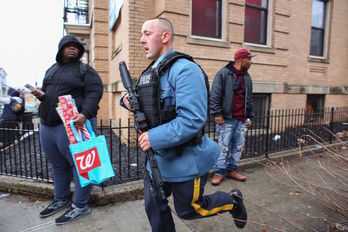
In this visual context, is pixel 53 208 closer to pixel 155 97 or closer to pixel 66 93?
pixel 66 93

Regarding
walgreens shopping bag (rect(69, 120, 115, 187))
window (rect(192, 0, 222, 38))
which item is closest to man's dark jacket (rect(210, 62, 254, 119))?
walgreens shopping bag (rect(69, 120, 115, 187))

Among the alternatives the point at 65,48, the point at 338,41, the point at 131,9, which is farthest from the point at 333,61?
the point at 65,48

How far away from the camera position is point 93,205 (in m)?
3.21

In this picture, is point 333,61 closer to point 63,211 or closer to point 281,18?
point 281,18

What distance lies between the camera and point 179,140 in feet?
5.20

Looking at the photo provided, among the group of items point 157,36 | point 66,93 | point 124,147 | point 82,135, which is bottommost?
point 124,147

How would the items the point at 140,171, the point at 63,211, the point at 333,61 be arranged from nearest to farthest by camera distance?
1. the point at 63,211
2. the point at 140,171
3. the point at 333,61

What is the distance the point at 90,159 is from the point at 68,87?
0.87 meters

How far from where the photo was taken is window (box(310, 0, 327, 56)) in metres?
8.71

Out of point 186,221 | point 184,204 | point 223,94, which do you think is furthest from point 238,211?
point 223,94

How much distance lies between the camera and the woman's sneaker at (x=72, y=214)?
2.74 meters

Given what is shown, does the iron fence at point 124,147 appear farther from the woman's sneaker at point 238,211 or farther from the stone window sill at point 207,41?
the stone window sill at point 207,41

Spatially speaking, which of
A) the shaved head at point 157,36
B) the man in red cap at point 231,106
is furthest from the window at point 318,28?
the shaved head at point 157,36

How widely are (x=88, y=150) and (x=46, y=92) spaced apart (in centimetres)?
88
